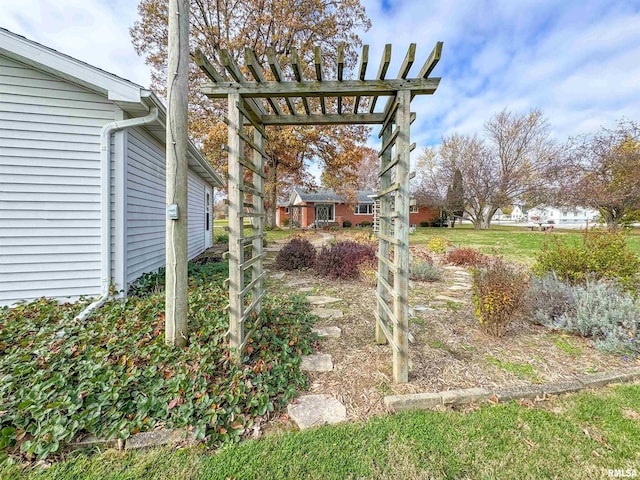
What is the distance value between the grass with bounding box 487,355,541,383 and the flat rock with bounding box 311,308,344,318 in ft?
6.06

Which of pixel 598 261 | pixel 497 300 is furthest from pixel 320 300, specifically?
pixel 598 261

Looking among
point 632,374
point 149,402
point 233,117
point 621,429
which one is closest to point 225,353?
point 149,402

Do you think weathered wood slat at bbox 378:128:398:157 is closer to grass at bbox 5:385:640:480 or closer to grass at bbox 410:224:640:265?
grass at bbox 5:385:640:480

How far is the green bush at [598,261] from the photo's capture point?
12.9 ft

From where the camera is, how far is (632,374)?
2414 millimetres

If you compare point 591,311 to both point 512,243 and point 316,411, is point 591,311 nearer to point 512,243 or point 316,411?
point 316,411

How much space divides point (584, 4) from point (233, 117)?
849cm

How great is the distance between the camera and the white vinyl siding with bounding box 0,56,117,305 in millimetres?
3717

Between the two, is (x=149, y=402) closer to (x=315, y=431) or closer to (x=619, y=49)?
(x=315, y=431)

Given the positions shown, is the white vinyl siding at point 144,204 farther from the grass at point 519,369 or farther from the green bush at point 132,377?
the grass at point 519,369

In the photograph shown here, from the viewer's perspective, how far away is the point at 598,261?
4035mm

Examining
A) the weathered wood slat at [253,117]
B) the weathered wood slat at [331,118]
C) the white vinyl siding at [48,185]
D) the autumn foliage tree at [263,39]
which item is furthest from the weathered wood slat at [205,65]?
the autumn foliage tree at [263,39]

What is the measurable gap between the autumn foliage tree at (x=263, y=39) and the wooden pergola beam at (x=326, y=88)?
9.57m

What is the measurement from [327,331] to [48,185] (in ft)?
14.3
